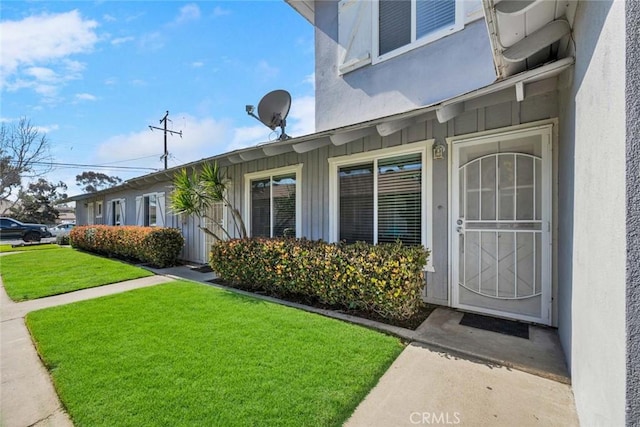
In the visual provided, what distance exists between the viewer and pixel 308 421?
1965mm

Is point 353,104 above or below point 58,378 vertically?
above

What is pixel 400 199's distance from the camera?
4836mm

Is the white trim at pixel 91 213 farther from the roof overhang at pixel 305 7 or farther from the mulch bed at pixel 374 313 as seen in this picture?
the mulch bed at pixel 374 313

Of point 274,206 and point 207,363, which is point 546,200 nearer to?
point 207,363

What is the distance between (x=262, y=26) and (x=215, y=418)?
8303 mm

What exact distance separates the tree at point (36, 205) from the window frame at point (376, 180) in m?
36.6

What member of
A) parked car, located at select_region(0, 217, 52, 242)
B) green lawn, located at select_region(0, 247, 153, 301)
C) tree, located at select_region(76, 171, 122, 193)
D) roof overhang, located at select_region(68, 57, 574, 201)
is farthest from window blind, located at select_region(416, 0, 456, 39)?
tree, located at select_region(76, 171, 122, 193)

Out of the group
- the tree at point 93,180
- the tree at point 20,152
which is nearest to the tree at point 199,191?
the tree at point 20,152

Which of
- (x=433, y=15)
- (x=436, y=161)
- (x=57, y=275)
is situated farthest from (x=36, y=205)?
(x=436, y=161)

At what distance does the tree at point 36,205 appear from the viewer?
30.2 meters

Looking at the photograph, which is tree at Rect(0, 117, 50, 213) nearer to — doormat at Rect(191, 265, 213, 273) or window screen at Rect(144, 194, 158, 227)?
window screen at Rect(144, 194, 158, 227)

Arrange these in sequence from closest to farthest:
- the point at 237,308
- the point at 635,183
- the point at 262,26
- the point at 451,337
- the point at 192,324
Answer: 1. the point at 635,183
2. the point at 451,337
3. the point at 192,324
4. the point at 237,308
5. the point at 262,26

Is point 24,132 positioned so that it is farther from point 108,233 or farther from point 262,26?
point 262,26

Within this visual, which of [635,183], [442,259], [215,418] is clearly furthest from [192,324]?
[635,183]
